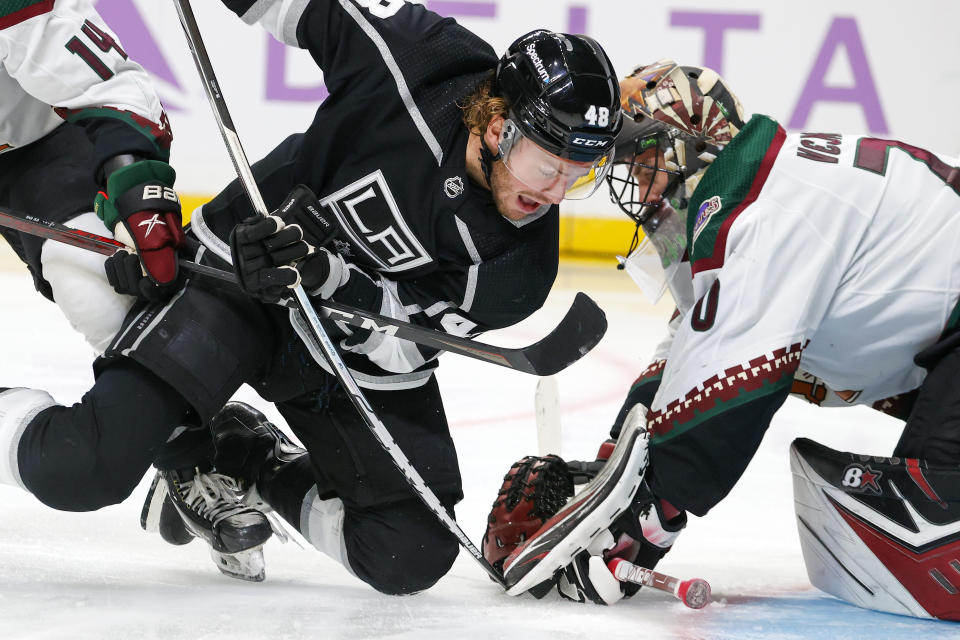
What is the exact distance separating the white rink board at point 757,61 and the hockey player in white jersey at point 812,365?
3.77 meters

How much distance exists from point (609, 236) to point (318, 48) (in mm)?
4063

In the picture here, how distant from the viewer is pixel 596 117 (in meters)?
1.82

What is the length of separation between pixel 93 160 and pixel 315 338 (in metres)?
0.52

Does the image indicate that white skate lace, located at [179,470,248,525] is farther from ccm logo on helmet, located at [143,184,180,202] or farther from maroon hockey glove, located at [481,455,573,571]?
ccm logo on helmet, located at [143,184,180,202]

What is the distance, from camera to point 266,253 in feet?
5.90

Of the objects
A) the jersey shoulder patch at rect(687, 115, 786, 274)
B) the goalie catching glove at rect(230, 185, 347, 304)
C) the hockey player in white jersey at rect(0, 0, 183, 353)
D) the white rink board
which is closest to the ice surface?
the hockey player in white jersey at rect(0, 0, 183, 353)

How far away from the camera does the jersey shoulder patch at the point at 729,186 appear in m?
1.88

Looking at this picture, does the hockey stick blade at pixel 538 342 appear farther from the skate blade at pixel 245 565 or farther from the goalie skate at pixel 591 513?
the skate blade at pixel 245 565

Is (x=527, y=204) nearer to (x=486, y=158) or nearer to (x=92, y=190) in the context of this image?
(x=486, y=158)

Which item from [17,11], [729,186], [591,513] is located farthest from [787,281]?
[17,11]

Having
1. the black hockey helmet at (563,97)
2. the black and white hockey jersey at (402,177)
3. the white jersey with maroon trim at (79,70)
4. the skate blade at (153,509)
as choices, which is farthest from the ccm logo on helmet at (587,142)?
the skate blade at (153,509)

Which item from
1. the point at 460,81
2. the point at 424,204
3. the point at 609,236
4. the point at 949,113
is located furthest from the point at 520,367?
the point at 949,113

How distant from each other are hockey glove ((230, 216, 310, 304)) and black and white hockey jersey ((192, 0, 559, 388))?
0.57ft

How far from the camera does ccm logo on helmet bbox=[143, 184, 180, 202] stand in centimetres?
189
